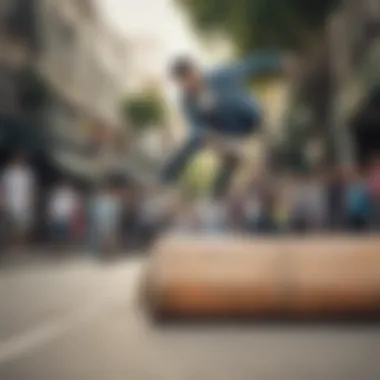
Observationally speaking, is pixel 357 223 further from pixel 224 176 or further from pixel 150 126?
pixel 150 126

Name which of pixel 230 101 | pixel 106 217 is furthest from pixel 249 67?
pixel 106 217

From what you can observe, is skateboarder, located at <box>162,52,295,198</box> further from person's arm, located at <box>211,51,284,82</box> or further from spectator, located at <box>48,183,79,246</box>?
spectator, located at <box>48,183,79,246</box>

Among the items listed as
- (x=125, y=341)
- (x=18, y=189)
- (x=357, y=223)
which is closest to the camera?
(x=125, y=341)

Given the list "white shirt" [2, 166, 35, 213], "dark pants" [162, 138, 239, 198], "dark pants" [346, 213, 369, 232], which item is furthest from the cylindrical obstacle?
"white shirt" [2, 166, 35, 213]

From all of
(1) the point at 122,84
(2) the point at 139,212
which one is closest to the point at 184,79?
(1) the point at 122,84

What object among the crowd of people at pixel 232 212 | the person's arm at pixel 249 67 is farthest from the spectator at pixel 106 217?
the person's arm at pixel 249 67

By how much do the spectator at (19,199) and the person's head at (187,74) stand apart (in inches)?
15.3

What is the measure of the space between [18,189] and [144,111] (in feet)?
1.12

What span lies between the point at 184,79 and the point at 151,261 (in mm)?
410

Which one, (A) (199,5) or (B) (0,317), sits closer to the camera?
(B) (0,317)

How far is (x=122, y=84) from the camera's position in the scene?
79.0 inches

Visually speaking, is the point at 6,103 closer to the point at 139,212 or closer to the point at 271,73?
the point at 139,212

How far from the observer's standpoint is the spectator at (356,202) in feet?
6.33

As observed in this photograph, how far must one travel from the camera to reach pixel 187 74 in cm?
198
